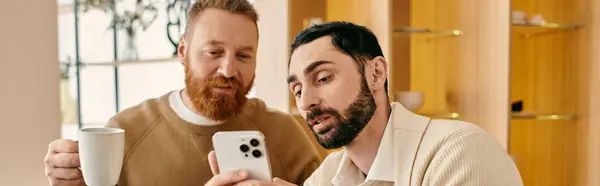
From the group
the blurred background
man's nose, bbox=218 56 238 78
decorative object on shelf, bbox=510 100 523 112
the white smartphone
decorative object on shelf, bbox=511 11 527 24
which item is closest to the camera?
the white smartphone

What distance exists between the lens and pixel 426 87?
3.17 m

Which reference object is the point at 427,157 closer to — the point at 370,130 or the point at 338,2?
the point at 370,130

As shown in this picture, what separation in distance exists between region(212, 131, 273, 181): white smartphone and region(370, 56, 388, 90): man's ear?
0.25 metres

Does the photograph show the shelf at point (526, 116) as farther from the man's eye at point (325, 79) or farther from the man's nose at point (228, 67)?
the man's eye at point (325, 79)

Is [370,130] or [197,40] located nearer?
[370,130]

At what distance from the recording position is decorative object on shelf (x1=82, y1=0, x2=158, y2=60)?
10.4 feet

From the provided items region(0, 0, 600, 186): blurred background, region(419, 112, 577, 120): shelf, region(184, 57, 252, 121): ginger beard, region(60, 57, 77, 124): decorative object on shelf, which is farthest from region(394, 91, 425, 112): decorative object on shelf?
region(60, 57, 77, 124): decorative object on shelf

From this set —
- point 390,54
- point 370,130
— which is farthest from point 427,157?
point 390,54

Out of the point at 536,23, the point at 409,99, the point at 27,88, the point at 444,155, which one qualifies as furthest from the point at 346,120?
the point at 536,23

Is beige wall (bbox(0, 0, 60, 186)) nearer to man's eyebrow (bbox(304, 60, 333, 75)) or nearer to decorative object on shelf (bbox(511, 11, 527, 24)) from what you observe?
man's eyebrow (bbox(304, 60, 333, 75))

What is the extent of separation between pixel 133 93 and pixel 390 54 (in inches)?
53.2

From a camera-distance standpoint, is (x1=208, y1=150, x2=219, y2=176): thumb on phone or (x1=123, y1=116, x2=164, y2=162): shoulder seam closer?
(x1=208, y1=150, x2=219, y2=176): thumb on phone

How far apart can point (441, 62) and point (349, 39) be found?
82.4 inches

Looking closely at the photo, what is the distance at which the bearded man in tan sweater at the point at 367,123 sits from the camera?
107cm
